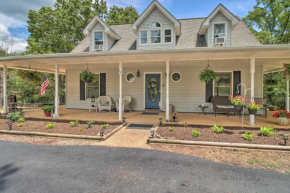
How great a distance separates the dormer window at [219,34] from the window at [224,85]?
1.60m

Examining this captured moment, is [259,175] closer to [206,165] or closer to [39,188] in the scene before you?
[206,165]

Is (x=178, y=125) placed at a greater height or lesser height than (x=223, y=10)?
lesser

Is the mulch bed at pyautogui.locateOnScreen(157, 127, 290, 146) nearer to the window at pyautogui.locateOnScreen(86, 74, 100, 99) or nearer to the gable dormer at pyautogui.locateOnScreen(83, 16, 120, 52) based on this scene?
the window at pyautogui.locateOnScreen(86, 74, 100, 99)

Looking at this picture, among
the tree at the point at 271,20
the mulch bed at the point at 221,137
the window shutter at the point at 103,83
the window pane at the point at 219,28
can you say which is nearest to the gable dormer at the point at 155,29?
the window pane at the point at 219,28

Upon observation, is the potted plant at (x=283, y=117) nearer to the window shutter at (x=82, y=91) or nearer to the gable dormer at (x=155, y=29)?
the gable dormer at (x=155, y=29)

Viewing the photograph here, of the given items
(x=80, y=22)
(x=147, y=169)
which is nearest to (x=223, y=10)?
(x=147, y=169)

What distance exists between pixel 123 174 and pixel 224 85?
7.29 metres

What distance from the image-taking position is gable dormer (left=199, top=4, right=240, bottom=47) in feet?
24.3

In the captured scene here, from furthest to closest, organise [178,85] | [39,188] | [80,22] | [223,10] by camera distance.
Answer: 1. [80,22]
2. [178,85]
3. [223,10]
4. [39,188]

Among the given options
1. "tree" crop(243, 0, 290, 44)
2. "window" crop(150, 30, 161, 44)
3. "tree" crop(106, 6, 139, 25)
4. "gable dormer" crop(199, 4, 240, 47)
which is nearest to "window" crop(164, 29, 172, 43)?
"window" crop(150, 30, 161, 44)

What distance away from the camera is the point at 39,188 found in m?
2.21

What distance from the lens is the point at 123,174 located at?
102 inches

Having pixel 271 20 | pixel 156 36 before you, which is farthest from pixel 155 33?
pixel 271 20

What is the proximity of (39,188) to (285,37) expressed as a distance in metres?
19.2
